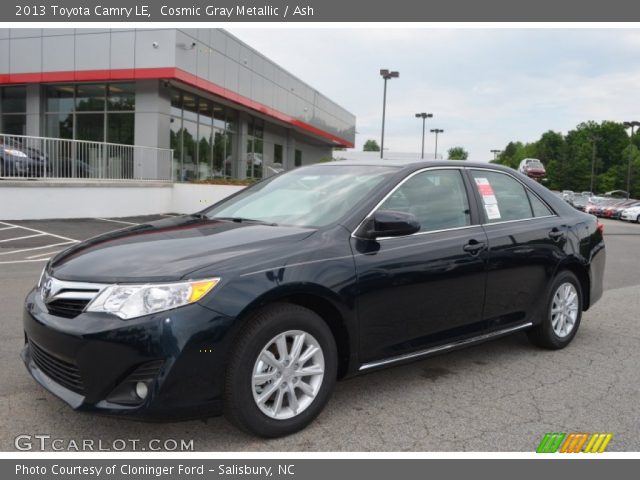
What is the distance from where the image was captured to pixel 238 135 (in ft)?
92.9

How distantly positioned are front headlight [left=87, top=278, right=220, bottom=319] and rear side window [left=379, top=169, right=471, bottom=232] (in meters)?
1.47

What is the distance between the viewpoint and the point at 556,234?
16.1ft

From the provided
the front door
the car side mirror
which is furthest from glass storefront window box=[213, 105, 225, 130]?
the car side mirror

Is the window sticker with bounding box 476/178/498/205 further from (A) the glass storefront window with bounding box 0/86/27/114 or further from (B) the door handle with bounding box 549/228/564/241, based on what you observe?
(A) the glass storefront window with bounding box 0/86/27/114

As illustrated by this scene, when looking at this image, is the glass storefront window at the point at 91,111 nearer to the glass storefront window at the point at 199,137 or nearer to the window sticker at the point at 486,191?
the glass storefront window at the point at 199,137

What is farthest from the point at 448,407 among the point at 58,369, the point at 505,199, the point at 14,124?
the point at 14,124

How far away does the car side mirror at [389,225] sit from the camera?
3.48 metres

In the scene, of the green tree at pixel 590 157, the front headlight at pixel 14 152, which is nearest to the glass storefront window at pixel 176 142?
the front headlight at pixel 14 152

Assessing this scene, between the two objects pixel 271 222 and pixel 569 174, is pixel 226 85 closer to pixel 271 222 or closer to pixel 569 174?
Result: pixel 271 222

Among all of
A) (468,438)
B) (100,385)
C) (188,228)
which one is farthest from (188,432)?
(468,438)

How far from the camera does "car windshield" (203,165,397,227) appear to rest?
3766 millimetres

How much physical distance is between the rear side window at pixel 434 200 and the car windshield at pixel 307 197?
0.17 meters

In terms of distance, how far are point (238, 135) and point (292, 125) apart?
5752 millimetres

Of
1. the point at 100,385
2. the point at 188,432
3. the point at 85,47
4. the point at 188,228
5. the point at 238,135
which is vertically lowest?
the point at 188,432
